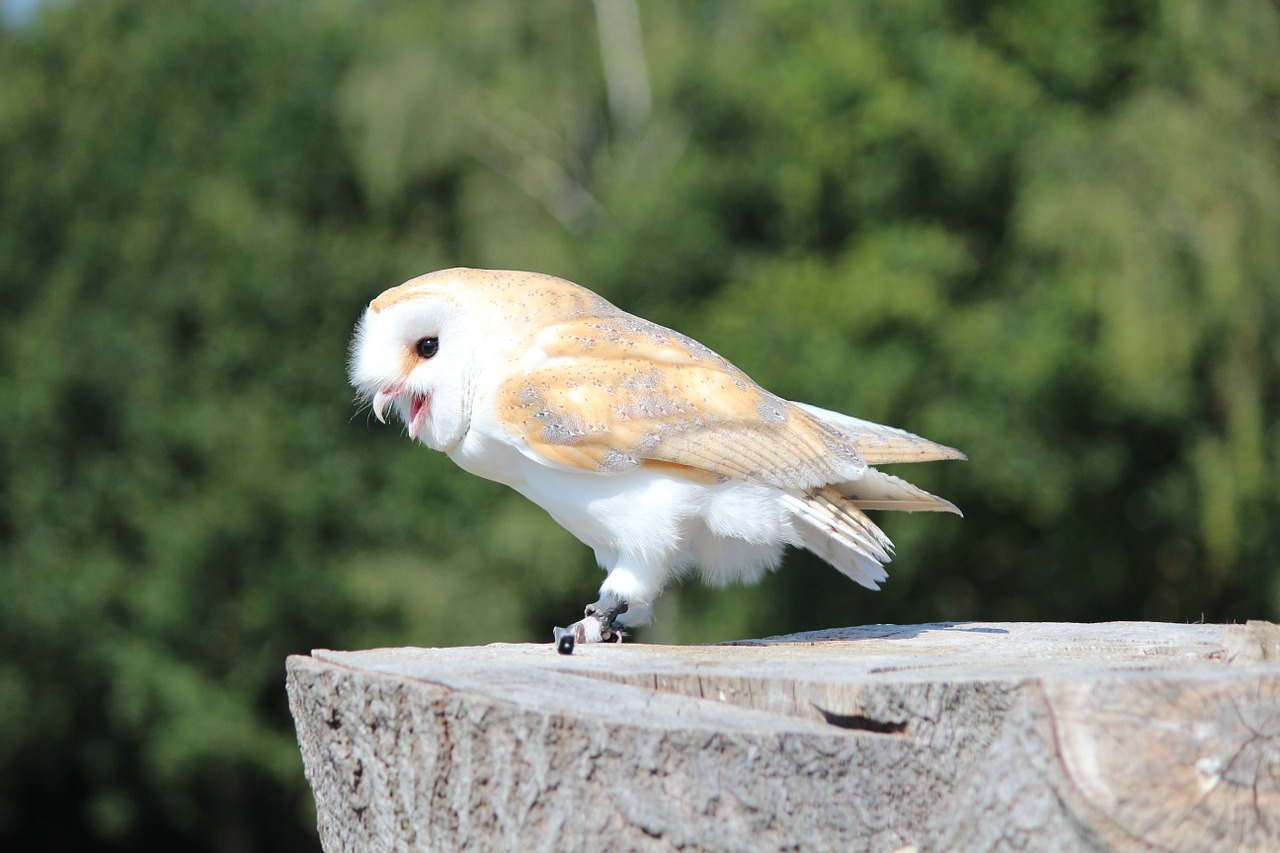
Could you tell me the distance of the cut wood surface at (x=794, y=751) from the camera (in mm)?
1889

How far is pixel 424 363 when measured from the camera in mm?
3246

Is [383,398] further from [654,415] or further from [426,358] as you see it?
[654,415]

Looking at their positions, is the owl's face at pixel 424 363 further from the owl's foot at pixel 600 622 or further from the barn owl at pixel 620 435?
the owl's foot at pixel 600 622

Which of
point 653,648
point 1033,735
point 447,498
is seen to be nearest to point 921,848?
point 1033,735

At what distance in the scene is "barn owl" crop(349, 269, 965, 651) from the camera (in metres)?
3.12

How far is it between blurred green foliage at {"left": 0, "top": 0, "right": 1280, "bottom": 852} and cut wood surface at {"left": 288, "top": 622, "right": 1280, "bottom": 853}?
642cm

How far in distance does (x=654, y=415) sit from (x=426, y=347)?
1.89 feet

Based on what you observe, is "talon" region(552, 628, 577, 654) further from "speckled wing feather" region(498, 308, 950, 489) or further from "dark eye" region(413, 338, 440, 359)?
"dark eye" region(413, 338, 440, 359)

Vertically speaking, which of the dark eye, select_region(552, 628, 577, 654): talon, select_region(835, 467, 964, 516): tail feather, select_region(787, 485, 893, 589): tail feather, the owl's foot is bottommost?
select_region(552, 628, 577, 654): talon

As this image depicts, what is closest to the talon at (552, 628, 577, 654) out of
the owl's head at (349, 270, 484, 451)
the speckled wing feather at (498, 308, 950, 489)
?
the speckled wing feather at (498, 308, 950, 489)

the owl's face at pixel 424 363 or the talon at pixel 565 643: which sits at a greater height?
the owl's face at pixel 424 363

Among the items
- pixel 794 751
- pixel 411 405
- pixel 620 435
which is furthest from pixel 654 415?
pixel 794 751

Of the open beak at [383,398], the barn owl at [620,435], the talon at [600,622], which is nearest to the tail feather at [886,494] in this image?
the barn owl at [620,435]

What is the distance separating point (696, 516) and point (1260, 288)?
18.9 feet
